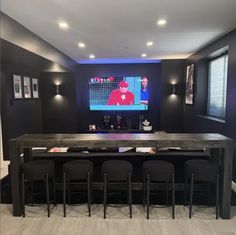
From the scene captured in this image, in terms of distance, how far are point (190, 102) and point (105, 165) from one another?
14.1 ft

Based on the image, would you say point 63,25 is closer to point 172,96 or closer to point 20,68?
point 20,68

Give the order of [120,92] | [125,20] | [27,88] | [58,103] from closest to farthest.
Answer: [125,20], [27,88], [58,103], [120,92]

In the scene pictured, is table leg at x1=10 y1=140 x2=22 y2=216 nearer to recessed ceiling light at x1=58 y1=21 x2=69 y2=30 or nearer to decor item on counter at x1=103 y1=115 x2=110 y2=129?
recessed ceiling light at x1=58 y1=21 x2=69 y2=30

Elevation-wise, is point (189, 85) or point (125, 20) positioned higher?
point (125, 20)

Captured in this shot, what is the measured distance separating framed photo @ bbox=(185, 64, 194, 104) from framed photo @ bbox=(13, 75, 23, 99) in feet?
14.2

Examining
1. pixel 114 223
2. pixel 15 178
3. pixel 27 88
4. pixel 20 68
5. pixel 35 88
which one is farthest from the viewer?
pixel 35 88

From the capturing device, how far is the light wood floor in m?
2.63

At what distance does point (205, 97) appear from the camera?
19.1 ft

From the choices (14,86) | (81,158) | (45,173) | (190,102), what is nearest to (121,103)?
(190,102)

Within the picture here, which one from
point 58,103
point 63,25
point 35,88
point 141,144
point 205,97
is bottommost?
point 141,144

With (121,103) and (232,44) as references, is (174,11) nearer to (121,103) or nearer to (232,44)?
(232,44)

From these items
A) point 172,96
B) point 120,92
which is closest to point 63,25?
point 120,92

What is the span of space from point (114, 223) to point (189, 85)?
4785mm

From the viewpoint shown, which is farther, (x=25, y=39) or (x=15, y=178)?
(x=25, y=39)
